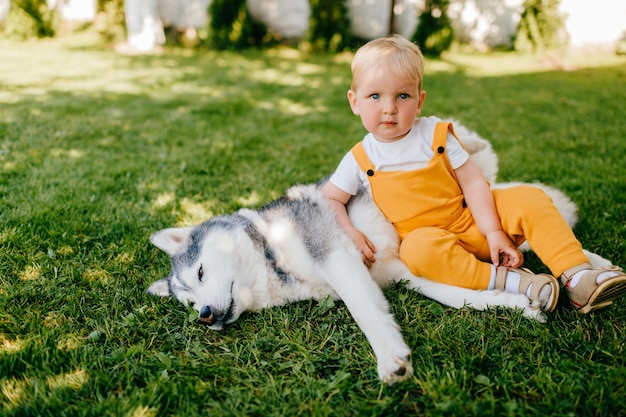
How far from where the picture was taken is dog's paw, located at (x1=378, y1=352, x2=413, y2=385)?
6.52 ft

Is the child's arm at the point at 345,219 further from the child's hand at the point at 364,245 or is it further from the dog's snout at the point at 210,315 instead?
the dog's snout at the point at 210,315

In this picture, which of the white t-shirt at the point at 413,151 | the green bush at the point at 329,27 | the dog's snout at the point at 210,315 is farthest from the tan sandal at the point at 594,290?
the green bush at the point at 329,27

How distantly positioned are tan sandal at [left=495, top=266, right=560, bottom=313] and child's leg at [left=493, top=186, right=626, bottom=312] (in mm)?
60

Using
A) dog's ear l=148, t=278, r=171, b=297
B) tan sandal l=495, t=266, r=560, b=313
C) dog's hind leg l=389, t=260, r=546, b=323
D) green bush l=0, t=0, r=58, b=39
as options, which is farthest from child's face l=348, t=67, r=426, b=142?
green bush l=0, t=0, r=58, b=39

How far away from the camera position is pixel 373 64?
2.46 meters

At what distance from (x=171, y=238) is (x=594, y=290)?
254cm

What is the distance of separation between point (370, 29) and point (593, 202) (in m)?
12.0

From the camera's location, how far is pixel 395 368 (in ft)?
6.55

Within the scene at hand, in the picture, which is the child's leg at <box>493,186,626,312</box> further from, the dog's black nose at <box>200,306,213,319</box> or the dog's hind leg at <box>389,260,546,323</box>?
the dog's black nose at <box>200,306,213,319</box>

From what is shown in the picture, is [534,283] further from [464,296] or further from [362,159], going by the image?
[362,159]

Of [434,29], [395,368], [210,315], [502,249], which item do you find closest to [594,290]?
[502,249]

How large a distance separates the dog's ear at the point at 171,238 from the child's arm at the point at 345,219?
0.99 m

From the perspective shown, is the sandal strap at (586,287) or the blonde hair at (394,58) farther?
the blonde hair at (394,58)

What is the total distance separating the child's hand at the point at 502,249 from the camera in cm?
249
